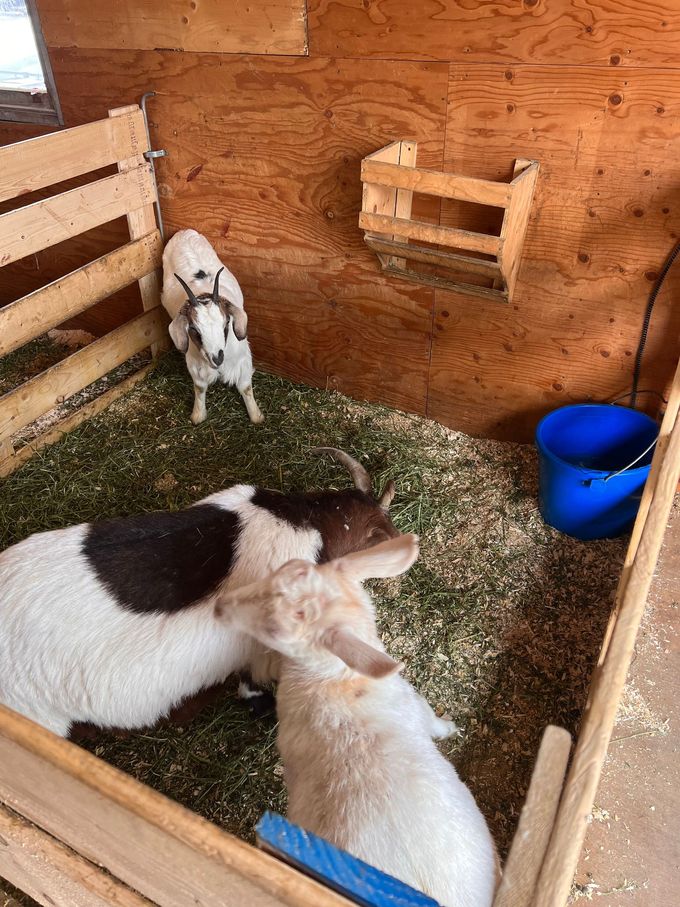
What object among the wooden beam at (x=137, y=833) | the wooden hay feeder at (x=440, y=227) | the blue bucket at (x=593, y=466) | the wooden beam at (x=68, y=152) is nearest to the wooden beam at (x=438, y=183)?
the wooden hay feeder at (x=440, y=227)

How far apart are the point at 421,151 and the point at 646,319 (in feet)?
4.95

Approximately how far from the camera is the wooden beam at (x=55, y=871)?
142cm

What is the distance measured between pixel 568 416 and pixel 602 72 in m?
1.70

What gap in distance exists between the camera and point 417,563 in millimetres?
3529

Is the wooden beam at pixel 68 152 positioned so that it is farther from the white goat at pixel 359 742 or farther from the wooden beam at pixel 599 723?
the wooden beam at pixel 599 723

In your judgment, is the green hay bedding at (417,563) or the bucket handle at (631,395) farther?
the bucket handle at (631,395)

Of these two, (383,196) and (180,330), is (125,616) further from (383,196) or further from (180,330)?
(383,196)

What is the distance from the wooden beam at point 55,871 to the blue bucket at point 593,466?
8.67ft

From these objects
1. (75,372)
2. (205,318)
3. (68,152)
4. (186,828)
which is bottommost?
(75,372)

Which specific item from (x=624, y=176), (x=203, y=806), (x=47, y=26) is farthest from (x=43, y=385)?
(x=624, y=176)

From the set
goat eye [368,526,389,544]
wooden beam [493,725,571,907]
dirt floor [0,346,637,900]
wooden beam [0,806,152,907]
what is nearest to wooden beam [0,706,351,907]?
wooden beam [0,806,152,907]

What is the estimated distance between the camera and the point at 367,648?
1765 millimetres

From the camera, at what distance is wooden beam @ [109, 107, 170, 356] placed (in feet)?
14.6

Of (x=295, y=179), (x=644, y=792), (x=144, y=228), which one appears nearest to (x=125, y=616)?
(x=644, y=792)
